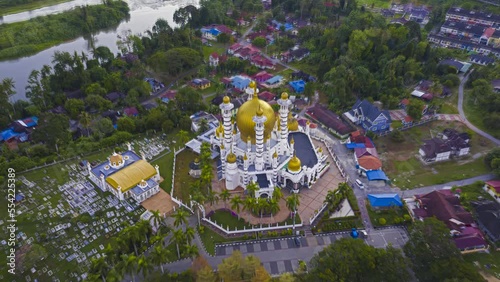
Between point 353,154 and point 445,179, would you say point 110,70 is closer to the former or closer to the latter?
point 353,154

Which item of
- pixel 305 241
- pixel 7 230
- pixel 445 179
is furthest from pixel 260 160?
pixel 7 230

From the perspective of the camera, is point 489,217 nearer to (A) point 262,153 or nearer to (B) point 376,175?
(B) point 376,175

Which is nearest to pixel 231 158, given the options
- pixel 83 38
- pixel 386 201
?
pixel 386 201

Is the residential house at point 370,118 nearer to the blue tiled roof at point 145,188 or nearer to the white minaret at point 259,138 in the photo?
the white minaret at point 259,138

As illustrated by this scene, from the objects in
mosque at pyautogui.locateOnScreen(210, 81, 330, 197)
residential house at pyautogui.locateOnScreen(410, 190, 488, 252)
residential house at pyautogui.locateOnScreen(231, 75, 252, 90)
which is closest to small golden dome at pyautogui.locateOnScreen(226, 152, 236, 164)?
mosque at pyautogui.locateOnScreen(210, 81, 330, 197)

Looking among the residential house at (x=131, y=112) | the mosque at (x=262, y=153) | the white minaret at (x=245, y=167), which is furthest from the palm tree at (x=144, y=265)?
the residential house at (x=131, y=112)

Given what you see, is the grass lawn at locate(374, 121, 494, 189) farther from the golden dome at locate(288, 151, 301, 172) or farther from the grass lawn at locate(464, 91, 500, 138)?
the golden dome at locate(288, 151, 301, 172)
